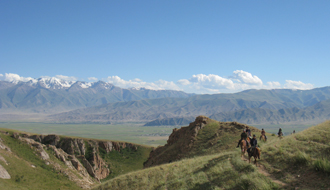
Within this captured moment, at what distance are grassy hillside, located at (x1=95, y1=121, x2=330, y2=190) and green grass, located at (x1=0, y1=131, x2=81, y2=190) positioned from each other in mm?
25537

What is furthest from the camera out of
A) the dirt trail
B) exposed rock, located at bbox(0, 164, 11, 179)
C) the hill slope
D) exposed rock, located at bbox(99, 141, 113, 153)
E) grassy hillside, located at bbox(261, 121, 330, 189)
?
exposed rock, located at bbox(99, 141, 113, 153)

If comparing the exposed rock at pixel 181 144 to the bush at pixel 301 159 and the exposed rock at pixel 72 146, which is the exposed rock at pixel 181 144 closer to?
the bush at pixel 301 159

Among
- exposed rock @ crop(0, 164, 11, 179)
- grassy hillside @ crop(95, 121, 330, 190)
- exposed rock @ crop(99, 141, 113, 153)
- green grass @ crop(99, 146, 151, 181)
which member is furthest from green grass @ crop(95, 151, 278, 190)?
exposed rock @ crop(99, 141, 113, 153)

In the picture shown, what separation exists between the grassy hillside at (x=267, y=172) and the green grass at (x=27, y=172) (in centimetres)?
2554

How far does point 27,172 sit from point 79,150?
36.0 m

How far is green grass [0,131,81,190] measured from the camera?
40812 millimetres

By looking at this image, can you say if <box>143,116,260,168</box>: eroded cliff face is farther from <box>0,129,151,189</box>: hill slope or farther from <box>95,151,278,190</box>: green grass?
<box>0,129,151,189</box>: hill slope

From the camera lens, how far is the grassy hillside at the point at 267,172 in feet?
48.3

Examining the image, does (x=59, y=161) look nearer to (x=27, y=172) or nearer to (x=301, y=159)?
(x=27, y=172)

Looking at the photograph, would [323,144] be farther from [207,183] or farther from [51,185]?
[51,185]

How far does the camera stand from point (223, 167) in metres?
19.8

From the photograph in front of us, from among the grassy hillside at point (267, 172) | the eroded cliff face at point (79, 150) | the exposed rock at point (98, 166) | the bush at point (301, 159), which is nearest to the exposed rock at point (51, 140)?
the eroded cliff face at point (79, 150)

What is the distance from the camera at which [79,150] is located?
80625 millimetres

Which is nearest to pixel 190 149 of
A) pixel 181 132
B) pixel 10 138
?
pixel 181 132
